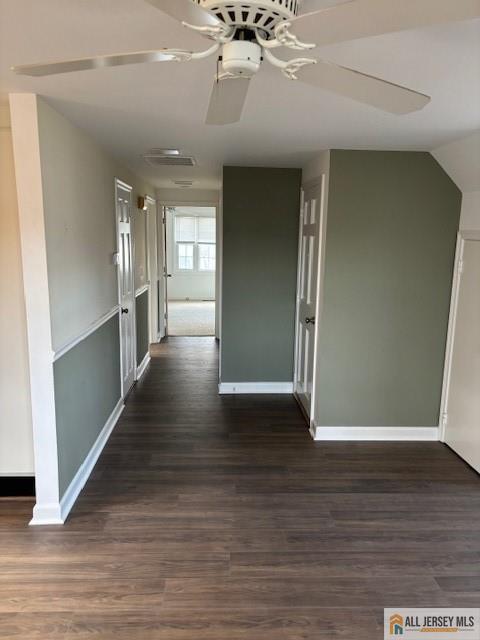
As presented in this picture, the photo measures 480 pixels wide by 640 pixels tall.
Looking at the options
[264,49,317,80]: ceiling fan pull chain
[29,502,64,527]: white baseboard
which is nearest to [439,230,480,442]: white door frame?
[264,49,317,80]: ceiling fan pull chain

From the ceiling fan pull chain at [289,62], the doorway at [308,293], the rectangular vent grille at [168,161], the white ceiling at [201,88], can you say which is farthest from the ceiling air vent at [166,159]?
the ceiling fan pull chain at [289,62]

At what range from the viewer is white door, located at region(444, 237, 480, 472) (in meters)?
3.26

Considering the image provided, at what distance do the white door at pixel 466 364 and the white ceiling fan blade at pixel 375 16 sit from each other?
8.66ft

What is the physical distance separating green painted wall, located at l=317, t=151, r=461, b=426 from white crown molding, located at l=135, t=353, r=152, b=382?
2.39 meters

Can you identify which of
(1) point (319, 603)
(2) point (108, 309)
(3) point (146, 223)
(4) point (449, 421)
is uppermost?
(3) point (146, 223)

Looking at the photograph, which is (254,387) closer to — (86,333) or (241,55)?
(86,333)

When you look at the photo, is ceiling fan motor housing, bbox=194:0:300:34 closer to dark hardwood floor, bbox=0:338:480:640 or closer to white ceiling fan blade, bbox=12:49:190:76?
white ceiling fan blade, bbox=12:49:190:76

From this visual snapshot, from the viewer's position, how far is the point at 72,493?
2.77m

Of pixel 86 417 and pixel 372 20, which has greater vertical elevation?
pixel 372 20

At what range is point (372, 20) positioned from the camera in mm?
946

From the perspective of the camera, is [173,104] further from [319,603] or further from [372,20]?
[319,603]

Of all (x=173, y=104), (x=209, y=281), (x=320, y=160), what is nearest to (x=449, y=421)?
(x=320, y=160)

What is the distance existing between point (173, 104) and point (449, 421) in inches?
122

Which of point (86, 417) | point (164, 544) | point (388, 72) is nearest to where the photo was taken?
point (388, 72)
